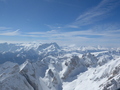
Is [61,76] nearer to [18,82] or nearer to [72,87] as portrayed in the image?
[72,87]

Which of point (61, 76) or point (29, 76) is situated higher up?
point (29, 76)

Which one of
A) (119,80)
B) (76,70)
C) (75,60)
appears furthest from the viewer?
(75,60)

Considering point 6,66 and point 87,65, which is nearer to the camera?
point 6,66

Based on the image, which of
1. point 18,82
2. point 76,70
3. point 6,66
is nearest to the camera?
point 18,82

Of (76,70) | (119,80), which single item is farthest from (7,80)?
(76,70)

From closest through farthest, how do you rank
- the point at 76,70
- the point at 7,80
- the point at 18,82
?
the point at 7,80 < the point at 18,82 < the point at 76,70

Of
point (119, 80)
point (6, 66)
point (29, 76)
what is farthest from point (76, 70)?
point (6, 66)

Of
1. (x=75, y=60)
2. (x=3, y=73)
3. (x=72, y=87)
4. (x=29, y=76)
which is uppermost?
(x=3, y=73)

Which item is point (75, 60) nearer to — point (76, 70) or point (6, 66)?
point (76, 70)

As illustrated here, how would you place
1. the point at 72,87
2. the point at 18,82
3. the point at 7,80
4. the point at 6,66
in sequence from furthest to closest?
the point at 72,87, the point at 6,66, the point at 18,82, the point at 7,80
